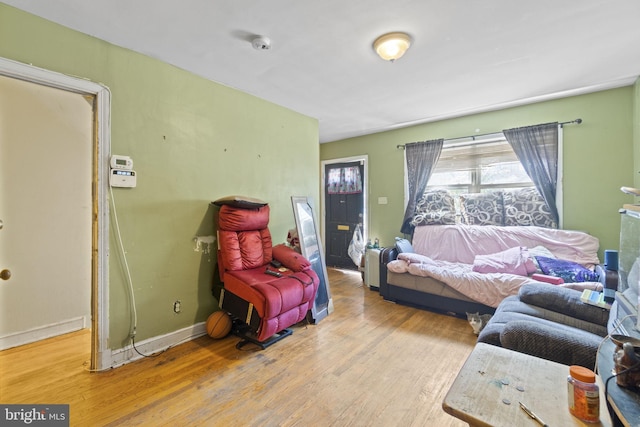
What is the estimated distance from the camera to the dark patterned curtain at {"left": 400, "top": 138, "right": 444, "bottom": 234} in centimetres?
418

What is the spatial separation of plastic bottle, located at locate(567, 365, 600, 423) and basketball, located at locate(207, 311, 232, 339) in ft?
7.99

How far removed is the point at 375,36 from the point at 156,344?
10.1 ft

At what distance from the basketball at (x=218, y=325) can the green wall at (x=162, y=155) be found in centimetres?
21

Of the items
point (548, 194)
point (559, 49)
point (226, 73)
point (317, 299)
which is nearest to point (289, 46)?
point (226, 73)

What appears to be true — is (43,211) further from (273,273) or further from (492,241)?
(492,241)

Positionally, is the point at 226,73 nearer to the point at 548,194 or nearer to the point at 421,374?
the point at 421,374

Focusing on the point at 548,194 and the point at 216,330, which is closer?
the point at 216,330

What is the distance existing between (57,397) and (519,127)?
16.8 feet

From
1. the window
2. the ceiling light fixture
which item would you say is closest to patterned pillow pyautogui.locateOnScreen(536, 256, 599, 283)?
the window

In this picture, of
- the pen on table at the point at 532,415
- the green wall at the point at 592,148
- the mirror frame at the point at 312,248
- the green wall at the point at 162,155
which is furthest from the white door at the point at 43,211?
the green wall at the point at 592,148

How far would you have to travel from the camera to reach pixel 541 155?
11.1 ft

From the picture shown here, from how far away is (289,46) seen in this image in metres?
2.24

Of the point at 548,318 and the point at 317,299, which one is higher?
the point at 548,318

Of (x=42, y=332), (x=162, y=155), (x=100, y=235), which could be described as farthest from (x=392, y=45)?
(x=42, y=332)
